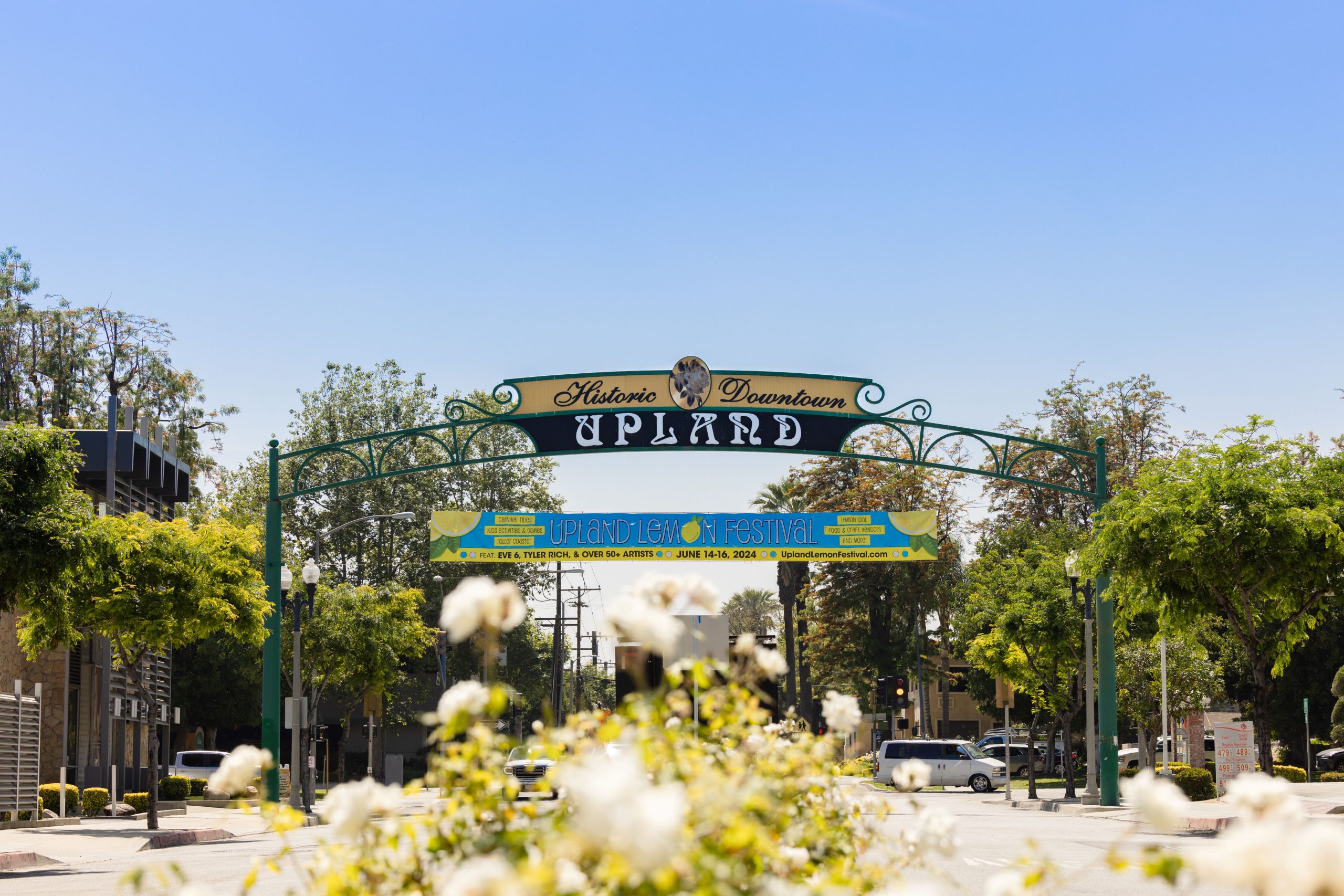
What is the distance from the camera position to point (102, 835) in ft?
86.6

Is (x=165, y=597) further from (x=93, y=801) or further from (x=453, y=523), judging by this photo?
(x=453, y=523)

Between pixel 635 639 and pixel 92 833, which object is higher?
pixel 635 639

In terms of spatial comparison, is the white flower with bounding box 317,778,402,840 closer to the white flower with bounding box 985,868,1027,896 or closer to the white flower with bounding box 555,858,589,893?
the white flower with bounding box 555,858,589,893

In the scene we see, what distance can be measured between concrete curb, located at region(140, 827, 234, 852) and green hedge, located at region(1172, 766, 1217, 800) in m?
19.5

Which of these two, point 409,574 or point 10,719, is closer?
point 10,719

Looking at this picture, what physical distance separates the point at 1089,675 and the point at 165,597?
19.8 metres

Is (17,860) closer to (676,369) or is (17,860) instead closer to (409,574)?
(676,369)

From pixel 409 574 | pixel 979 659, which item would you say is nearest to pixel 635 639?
pixel 979 659

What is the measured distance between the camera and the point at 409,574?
223ft

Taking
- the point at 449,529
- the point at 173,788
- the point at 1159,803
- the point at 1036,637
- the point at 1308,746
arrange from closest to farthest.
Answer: the point at 1159,803 → the point at 449,529 → the point at 1036,637 → the point at 173,788 → the point at 1308,746

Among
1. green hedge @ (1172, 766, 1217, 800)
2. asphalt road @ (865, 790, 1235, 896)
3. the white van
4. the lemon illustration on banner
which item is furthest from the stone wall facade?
green hedge @ (1172, 766, 1217, 800)

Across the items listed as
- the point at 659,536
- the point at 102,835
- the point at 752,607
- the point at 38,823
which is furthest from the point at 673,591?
the point at 752,607

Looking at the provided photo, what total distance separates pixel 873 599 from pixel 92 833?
42.9 m

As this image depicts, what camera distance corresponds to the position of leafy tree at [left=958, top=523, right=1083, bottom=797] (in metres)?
37.8
